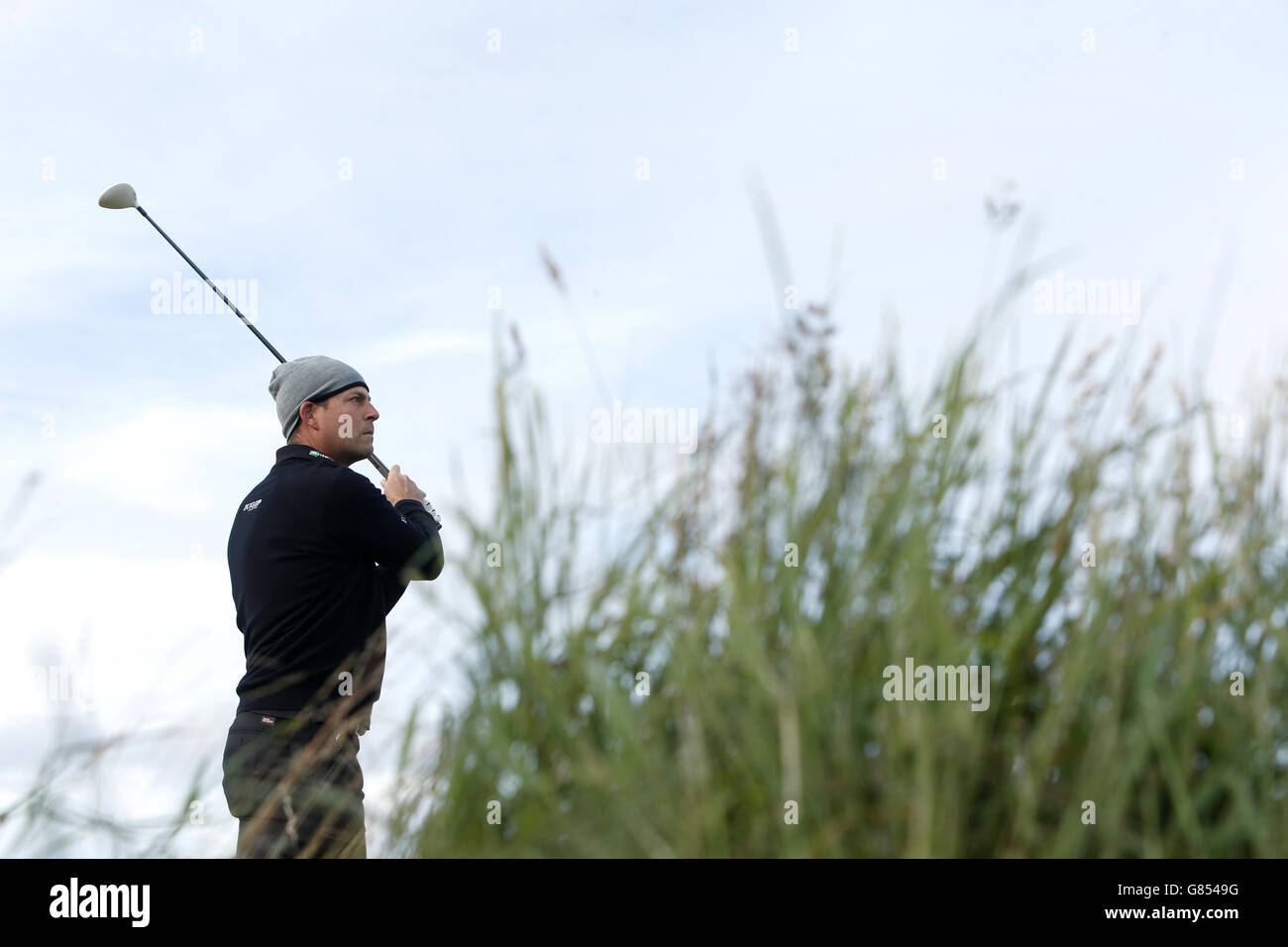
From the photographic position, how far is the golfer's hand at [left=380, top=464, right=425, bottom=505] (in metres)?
5.16

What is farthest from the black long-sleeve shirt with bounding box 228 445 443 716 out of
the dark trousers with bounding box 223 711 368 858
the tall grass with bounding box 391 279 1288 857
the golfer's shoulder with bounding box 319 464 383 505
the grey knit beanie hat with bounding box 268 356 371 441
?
the tall grass with bounding box 391 279 1288 857

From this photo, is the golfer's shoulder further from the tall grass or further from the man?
Result: the tall grass

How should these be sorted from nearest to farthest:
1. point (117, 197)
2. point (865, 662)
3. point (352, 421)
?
1. point (865, 662)
2. point (352, 421)
3. point (117, 197)

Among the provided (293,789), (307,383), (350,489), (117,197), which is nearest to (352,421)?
(307,383)

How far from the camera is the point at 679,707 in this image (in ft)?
9.39

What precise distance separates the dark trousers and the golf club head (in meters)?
3.34

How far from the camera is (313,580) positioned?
4.81 metres

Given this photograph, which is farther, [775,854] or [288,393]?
[288,393]

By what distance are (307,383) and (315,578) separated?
95 centimetres

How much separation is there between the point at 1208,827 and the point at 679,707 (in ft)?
3.92

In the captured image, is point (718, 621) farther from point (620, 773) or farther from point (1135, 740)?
point (1135, 740)

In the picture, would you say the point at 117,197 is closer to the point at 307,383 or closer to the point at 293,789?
the point at 307,383
